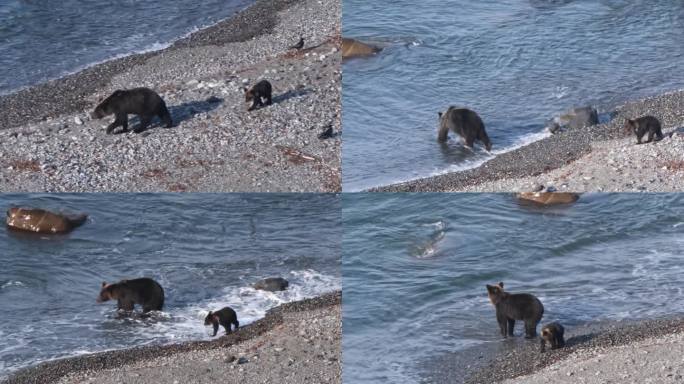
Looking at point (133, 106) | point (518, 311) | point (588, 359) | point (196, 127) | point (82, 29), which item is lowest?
point (588, 359)

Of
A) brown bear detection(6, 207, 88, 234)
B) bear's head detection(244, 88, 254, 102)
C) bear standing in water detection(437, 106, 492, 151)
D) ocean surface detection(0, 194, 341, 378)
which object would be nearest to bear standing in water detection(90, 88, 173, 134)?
bear's head detection(244, 88, 254, 102)

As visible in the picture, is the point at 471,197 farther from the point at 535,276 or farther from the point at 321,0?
A: the point at 321,0

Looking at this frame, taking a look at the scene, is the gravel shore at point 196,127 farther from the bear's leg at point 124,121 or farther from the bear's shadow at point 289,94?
the bear's leg at point 124,121

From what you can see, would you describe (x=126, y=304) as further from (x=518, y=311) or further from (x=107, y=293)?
(x=518, y=311)

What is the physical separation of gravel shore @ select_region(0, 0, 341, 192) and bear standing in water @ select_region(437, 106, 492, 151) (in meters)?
1.92

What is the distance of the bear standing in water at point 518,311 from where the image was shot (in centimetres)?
1662

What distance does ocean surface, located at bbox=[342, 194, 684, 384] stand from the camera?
16953 millimetres

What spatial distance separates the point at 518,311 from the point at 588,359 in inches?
47.2

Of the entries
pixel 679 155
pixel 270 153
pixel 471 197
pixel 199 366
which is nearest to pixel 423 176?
pixel 471 197

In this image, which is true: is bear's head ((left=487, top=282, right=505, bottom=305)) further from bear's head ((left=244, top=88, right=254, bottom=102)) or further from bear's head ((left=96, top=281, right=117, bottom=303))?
bear's head ((left=244, top=88, right=254, bottom=102))

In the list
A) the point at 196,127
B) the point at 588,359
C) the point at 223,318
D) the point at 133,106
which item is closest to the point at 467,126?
the point at 196,127

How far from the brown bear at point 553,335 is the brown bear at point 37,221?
7.56 meters

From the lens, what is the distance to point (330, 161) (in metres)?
21.1

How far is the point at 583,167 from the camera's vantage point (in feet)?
68.5
